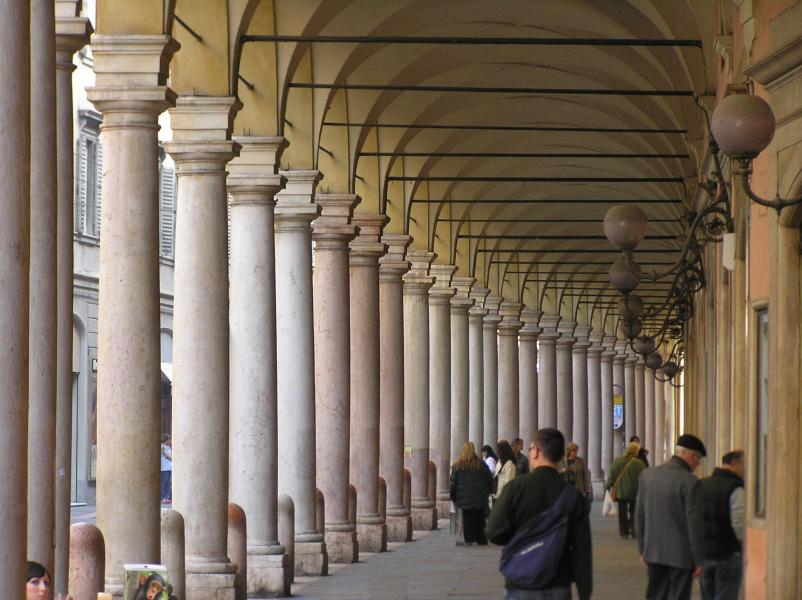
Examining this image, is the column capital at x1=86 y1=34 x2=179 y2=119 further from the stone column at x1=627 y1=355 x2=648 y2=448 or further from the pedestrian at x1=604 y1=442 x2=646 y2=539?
the stone column at x1=627 y1=355 x2=648 y2=448

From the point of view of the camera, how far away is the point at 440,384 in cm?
3797

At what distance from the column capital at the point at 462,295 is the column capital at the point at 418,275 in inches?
197

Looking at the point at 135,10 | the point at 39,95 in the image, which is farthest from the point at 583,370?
the point at 39,95

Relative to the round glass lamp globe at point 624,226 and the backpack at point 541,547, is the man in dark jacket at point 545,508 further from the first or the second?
the round glass lamp globe at point 624,226

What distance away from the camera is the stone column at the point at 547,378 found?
5438cm

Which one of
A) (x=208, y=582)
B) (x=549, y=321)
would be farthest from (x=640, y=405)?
(x=208, y=582)

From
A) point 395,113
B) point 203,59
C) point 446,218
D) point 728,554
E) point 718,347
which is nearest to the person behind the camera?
point 728,554

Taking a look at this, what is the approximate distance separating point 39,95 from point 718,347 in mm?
11206

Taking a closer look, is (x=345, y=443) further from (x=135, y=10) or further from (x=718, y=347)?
(x=135, y=10)

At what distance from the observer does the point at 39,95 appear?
11.1 meters

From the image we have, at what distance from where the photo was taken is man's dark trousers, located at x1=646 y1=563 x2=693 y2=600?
12.2m

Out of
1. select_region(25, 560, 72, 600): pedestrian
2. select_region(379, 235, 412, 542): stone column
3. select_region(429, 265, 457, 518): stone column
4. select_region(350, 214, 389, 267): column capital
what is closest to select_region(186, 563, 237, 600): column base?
select_region(25, 560, 72, 600): pedestrian

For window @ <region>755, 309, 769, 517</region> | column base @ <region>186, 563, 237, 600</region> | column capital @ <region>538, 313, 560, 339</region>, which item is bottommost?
column base @ <region>186, 563, 237, 600</region>

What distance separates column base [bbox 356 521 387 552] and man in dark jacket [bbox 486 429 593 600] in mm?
17501
